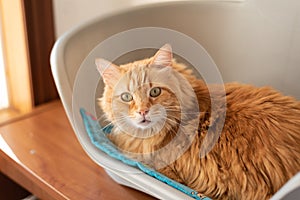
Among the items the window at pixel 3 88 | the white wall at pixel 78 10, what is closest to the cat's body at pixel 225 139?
the white wall at pixel 78 10

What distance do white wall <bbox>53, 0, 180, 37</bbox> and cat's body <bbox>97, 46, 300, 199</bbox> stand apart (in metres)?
0.56

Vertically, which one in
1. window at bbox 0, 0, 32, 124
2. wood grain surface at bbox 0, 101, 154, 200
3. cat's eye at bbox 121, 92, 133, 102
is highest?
cat's eye at bbox 121, 92, 133, 102

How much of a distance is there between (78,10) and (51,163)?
1.77 feet

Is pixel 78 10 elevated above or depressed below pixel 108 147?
above

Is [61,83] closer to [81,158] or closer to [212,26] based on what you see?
[81,158]

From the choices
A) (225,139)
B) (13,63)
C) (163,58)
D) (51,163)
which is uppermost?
(163,58)

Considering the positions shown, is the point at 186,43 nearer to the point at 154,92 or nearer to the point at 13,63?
the point at 154,92

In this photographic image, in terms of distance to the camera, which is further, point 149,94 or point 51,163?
point 51,163

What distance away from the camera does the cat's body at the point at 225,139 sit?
666mm

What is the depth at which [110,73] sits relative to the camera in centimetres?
74

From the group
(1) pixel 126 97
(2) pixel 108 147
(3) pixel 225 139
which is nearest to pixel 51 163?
(2) pixel 108 147

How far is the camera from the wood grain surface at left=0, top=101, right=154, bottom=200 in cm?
91

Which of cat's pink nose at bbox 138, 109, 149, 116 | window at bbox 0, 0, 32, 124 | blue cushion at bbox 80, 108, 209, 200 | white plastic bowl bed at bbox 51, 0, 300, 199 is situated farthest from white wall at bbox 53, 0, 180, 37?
cat's pink nose at bbox 138, 109, 149, 116

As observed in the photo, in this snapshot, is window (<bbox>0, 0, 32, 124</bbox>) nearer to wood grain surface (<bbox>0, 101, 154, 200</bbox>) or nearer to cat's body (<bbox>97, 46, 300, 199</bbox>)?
wood grain surface (<bbox>0, 101, 154, 200</bbox>)
